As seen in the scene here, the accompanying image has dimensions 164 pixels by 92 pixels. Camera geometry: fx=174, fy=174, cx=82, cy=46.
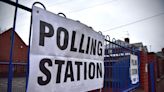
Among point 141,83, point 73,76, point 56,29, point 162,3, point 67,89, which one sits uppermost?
point 162,3

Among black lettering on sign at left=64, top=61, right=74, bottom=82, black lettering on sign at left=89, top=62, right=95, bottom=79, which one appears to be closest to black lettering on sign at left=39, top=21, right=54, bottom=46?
black lettering on sign at left=64, top=61, right=74, bottom=82

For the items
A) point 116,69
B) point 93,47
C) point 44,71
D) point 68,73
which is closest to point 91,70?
point 93,47

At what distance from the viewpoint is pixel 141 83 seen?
576 centimetres

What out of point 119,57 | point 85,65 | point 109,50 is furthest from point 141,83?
point 85,65

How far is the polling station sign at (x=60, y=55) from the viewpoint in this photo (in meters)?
1.57

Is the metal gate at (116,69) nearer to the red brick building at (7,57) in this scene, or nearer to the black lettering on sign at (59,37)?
the black lettering on sign at (59,37)

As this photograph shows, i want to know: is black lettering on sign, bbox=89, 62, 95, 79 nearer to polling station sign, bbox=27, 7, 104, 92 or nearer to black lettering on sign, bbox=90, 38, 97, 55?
polling station sign, bbox=27, 7, 104, 92

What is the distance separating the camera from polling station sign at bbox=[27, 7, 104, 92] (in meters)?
1.57

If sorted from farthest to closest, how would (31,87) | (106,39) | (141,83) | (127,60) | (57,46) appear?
(141,83) → (127,60) → (106,39) → (57,46) → (31,87)

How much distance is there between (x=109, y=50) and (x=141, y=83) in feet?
8.40

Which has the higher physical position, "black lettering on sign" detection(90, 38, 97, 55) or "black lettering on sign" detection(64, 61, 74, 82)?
"black lettering on sign" detection(90, 38, 97, 55)

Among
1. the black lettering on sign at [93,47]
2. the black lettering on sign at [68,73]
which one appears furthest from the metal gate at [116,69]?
the black lettering on sign at [68,73]

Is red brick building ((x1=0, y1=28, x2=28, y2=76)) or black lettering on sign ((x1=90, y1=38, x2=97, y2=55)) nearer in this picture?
red brick building ((x1=0, y1=28, x2=28, y2=76))

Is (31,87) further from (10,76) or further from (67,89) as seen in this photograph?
(67,89)
